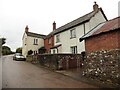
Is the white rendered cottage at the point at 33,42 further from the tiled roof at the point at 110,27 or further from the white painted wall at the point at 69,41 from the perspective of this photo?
the tiled roof at the point at 110,27

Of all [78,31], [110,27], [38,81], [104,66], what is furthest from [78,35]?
[38,81]

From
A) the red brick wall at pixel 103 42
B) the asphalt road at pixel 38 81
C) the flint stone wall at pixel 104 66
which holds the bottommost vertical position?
the asphalt road at pixel 38 81

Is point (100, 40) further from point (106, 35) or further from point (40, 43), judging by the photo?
point (40, 43)

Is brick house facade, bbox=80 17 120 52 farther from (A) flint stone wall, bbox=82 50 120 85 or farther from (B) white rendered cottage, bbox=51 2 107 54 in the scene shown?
(B) white rendered cottage, bbox=51 2 107 54

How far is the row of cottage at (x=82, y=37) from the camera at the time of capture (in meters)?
15.6

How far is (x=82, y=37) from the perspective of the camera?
748 inches

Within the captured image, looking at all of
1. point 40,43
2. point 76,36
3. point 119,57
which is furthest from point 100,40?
point 40,43

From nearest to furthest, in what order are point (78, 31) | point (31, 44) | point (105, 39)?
1. point (105, 39)
2. point (78, 31)
3. point (31, 44)

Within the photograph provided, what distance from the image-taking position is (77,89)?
11906 millimetres

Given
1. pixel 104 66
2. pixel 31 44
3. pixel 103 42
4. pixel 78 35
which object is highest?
pixel 78 35

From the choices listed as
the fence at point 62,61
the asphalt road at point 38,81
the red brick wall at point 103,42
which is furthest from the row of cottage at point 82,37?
the asphalt road at point 38,81

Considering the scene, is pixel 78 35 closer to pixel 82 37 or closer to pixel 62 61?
pixel 62 61

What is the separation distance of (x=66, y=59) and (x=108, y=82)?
9.92 meters

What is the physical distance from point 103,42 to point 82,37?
11.0 feet
